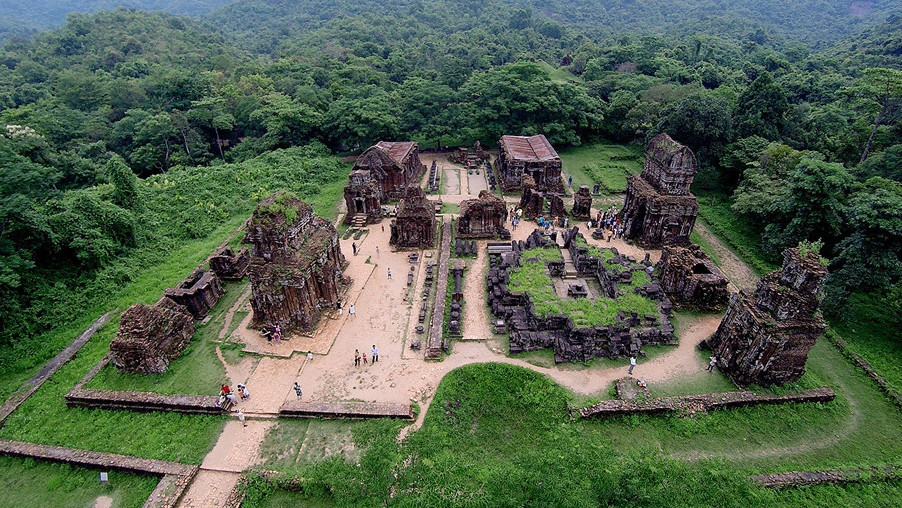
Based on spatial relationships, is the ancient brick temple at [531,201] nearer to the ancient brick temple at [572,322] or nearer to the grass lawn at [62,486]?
the ancient brick temple at [572,322]

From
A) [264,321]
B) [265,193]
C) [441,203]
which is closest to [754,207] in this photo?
[441,203]

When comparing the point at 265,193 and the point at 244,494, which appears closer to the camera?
the point at 244,494

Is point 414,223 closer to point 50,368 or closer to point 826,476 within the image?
point 50,368

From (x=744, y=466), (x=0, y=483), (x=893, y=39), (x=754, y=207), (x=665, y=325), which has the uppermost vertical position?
(x=893, y=39)

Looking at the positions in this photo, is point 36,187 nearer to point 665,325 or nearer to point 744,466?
point 665,325

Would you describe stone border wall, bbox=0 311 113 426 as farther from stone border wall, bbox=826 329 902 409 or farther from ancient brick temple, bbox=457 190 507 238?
stone border wall, bbox=826 329 902 409

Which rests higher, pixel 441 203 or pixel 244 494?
pixel 441 203
